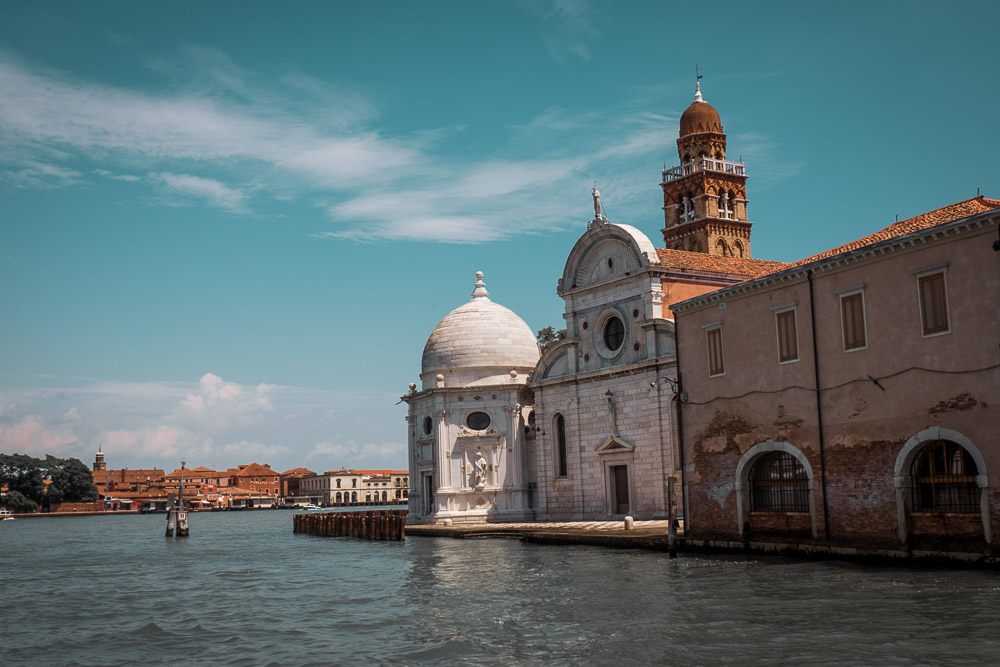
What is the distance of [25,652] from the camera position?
16234mm

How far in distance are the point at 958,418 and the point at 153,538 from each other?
42555 mm

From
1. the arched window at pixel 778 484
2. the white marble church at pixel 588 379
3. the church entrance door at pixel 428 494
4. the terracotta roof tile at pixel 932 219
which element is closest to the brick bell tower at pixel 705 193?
the white marble church at pixel 588 379

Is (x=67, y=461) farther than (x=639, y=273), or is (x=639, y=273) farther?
(x=67, y=461)

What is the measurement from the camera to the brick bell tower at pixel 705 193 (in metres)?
49.6

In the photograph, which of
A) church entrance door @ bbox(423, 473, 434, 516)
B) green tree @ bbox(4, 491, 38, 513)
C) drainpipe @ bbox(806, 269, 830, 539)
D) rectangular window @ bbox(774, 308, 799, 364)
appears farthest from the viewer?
green tree @ bbox(4, 491, 38, 513)

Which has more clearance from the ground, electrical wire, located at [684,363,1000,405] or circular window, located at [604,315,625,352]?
circular window, located at [604,315,625,352]

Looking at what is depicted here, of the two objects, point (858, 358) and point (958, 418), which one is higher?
point (858, 358)

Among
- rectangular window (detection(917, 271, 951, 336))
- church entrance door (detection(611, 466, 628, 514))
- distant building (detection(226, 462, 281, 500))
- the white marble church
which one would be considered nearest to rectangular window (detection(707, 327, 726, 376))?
rectangular window (detection(917, 271, 951, 336))

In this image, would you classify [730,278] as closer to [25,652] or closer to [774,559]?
[774,559]

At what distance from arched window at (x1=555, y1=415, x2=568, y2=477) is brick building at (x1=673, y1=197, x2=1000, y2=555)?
565 inches

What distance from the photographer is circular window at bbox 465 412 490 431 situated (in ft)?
148

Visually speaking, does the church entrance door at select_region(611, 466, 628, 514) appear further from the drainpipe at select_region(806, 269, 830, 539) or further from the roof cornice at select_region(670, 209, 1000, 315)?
the drainpipe at select_region(806, 269, 830, 539)

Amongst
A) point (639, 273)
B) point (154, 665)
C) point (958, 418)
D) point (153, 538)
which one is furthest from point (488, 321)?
point (154, 665)

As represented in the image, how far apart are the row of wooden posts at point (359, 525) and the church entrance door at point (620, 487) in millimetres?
8464
